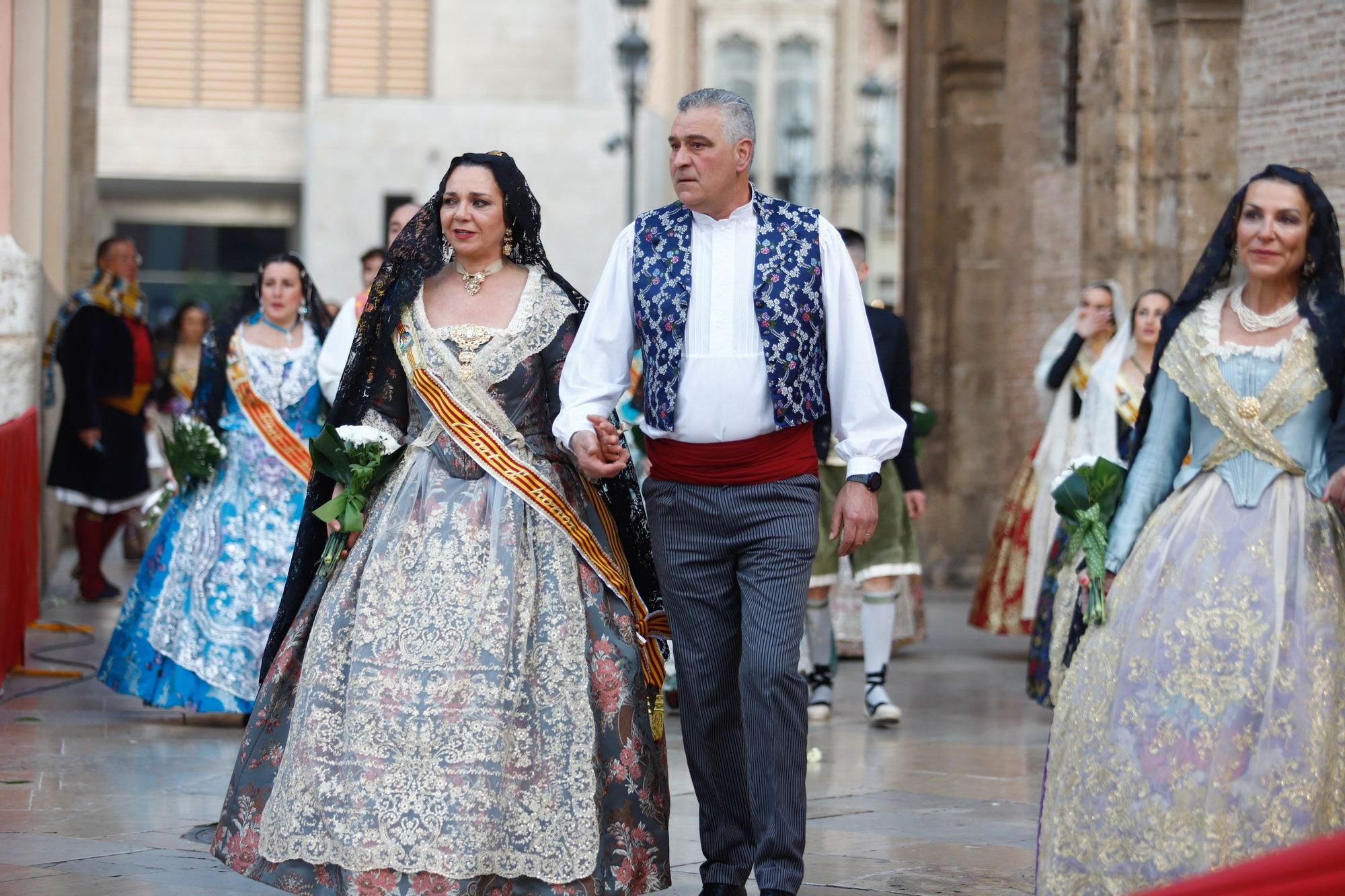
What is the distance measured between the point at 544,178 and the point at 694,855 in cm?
3026

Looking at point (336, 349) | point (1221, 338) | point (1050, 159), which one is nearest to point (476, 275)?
point (1221, 338)

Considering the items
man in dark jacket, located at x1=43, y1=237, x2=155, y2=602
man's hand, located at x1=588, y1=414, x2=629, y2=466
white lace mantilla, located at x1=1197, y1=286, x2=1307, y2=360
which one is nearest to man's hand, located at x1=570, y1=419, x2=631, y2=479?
A: man's hand, located at x1=588, y1=414, x2=629, y2=466

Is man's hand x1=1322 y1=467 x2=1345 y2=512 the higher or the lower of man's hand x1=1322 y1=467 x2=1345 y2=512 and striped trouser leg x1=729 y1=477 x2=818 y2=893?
the higher

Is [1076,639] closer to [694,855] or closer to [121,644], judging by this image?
[694,855]

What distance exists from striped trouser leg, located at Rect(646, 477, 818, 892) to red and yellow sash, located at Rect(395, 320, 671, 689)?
13 cm

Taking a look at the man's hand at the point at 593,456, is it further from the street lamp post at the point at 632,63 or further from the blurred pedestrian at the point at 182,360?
the street lamp post at the point at 632,63

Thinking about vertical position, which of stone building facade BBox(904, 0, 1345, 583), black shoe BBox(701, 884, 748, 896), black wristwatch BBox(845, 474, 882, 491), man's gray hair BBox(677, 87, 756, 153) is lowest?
black shoe BBox(701, 884, 748, 896)

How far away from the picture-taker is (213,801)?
6.74 m

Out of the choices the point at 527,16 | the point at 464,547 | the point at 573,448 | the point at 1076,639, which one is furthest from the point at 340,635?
the point at 527,16

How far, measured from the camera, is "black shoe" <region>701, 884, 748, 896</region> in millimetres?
5203

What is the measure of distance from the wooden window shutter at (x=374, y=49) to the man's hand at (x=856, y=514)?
1286 inches

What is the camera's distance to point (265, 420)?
857cm

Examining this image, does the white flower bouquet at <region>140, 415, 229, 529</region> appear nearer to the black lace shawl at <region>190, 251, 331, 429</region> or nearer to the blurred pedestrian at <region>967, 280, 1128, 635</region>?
the black lace shawl at <region>190, 251, 331, 429</region>

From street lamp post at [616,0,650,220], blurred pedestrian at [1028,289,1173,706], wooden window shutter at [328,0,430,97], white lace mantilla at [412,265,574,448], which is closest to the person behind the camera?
white lace mantilla at [412,265,574,448]
